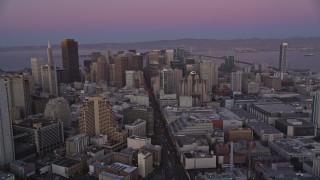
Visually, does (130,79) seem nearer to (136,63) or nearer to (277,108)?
(136,63)

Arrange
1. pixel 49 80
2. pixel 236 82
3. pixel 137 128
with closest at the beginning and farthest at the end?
pixel 137 128 < pixel 49 80 < pixel 236 82

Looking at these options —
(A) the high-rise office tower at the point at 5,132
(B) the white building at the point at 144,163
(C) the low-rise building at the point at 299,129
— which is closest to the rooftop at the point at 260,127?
(C) the low-rise building at the point at 299,129

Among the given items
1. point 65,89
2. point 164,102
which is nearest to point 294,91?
A: point 164,102

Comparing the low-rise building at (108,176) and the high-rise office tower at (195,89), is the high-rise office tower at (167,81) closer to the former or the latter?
the high-rise office tower at (195,89)

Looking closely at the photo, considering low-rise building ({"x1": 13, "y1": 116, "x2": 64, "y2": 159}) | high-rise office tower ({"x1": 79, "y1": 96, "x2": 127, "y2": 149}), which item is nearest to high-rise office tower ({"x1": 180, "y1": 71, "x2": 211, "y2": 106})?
high-rise office tower ({"x1": 79, "y1": 96, "x2": 127, "y2": 149})

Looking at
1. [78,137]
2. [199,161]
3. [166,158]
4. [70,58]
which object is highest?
[70,58]

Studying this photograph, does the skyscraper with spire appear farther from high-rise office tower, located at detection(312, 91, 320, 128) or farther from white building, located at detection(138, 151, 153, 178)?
high-rise office tower, located at detection(312, 91, 320, 128)

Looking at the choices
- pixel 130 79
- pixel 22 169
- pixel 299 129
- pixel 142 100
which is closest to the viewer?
pixel 22 169

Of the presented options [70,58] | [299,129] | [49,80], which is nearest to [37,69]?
[70,58]
